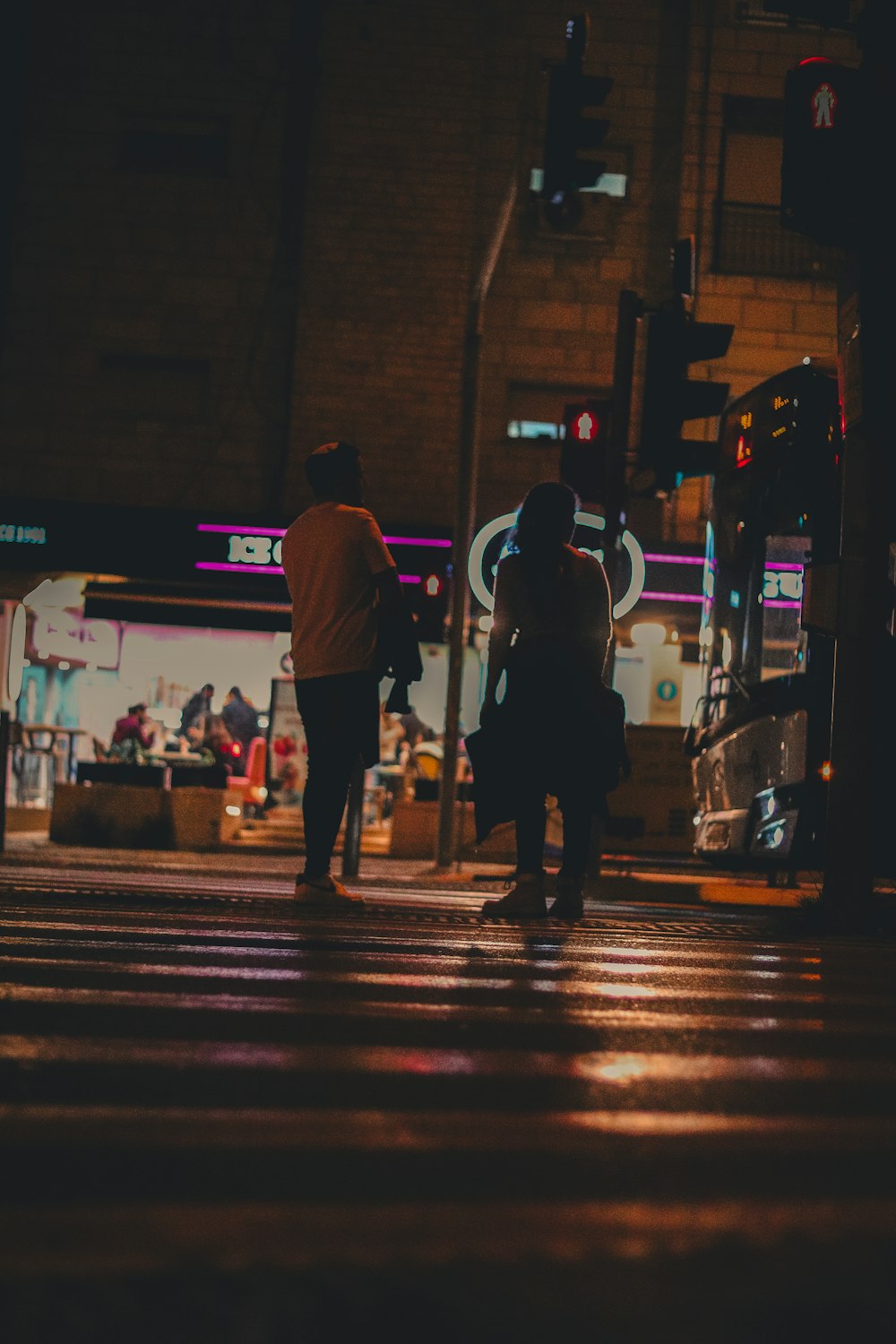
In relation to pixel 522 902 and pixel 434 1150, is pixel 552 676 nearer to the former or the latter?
pixel 522 902

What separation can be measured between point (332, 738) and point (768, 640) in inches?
166

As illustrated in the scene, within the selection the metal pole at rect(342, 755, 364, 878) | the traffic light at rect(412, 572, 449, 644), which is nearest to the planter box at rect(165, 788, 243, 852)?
the traffic light at rect(412, 572, 449, 644)

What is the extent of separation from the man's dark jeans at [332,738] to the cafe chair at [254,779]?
1400cm

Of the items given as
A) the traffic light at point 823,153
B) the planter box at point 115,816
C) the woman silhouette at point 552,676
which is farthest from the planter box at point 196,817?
the traffic light at point 823,153

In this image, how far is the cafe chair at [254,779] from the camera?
67.6 feet

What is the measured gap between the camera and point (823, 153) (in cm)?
574

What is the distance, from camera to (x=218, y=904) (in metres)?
5.46

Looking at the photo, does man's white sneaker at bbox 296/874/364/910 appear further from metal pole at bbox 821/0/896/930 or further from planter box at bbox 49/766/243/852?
planter box at bbox 49/766/243/852

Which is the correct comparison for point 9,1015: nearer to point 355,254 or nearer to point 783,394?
point 783,394

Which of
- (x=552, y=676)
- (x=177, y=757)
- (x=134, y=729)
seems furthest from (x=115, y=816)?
(x=552, y=676)

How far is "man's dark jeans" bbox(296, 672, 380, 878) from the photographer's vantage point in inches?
248

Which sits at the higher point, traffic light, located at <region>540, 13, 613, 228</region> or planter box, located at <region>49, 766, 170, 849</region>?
traffic light, located at <region>540, 13, 613, 228</region>

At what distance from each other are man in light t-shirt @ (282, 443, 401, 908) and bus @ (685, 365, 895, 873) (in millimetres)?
2584

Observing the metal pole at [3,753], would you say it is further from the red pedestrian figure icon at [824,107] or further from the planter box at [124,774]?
the red pedestrian figure icon at [824,107]
